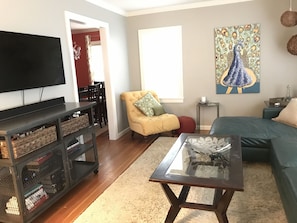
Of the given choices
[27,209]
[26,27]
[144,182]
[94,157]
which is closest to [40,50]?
[26,27]

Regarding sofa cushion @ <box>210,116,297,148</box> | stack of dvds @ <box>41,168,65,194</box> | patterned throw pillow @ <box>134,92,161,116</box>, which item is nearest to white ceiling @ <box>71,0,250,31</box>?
patterned throw pillow @ <box>134,92,161,116</box>

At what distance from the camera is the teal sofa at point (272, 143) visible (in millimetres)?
1915

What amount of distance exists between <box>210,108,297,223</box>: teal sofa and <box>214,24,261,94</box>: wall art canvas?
0.99 meters

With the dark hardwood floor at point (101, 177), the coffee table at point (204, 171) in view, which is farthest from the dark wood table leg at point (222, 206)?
the dark hardwood floor at point (101, 177)

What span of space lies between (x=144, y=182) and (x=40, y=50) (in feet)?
6.17

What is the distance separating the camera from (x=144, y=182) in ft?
9.29

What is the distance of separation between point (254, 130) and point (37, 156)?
2.53 metres

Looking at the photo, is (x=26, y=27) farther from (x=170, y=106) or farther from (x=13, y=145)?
(x=170, y=106)

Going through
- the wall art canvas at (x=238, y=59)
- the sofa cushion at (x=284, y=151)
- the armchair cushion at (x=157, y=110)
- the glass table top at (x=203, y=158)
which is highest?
the wall art canvas at (x=238, y=59)

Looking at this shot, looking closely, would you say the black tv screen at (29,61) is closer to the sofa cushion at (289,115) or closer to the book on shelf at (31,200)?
the book on shelf at (31,200)

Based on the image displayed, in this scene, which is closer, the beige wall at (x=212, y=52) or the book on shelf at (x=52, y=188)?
the book on shelf at (x=52, y=188)

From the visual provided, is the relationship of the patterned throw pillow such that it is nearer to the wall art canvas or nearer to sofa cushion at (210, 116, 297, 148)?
the wall art canvas

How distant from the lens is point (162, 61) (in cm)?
497

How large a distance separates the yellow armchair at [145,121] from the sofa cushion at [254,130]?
3.25 ft
